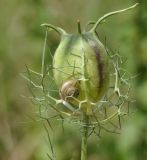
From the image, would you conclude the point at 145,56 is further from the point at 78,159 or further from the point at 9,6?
the point at 9,6

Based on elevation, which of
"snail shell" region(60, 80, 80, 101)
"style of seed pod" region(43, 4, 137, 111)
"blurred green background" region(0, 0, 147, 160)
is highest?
"style of seed pod" region(43, 4, 137, 111)

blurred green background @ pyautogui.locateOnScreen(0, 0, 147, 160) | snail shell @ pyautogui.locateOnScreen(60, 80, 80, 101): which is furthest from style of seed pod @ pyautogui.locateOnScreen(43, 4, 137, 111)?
blurred green background @ pyautogui.locateOnScreen(0, 0, 147, 160)

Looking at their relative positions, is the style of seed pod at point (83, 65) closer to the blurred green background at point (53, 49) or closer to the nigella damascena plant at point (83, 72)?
the nigella damascena plant at point (83, 72)

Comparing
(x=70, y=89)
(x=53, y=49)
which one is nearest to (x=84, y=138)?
(x=70, y=89)

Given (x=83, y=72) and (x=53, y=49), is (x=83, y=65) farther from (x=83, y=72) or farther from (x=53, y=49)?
(x=53, y=49)

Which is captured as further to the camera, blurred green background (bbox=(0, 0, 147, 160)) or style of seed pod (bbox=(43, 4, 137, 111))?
blurred green background (bbox=(0, 0, 147, 160))

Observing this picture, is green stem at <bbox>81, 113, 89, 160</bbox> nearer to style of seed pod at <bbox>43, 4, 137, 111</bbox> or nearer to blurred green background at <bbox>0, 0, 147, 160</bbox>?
style of seed pod at <bbox>43, 4, 137, 111</bbox>

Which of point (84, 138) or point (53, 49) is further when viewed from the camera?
point (53, 49)

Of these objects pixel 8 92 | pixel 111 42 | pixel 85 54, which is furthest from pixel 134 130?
pixel 85 54
